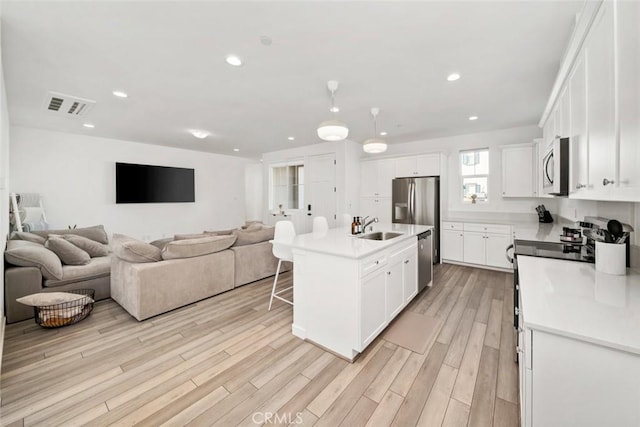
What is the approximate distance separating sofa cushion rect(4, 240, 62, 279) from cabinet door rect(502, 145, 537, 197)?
262 inches

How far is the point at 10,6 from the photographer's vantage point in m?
1.69

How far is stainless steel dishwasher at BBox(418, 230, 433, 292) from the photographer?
3.30 meters

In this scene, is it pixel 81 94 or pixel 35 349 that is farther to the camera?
pixel 81 94

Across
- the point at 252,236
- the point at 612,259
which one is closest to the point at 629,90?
the point at 612,259

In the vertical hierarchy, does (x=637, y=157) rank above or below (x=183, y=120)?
below

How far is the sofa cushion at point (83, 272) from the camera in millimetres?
2939

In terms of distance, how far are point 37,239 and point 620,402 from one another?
5.65 m

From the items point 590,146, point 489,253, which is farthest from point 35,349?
point 489,253

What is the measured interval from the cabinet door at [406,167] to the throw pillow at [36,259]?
18.2ft

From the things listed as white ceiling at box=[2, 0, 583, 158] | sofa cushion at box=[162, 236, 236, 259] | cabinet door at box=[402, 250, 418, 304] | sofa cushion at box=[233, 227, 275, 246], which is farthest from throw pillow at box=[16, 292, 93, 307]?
cabinet door at box=[402, 250, 418, 304]

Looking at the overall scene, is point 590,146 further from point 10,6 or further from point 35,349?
point 35,349

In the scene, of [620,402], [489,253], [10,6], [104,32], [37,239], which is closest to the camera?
[620,402]

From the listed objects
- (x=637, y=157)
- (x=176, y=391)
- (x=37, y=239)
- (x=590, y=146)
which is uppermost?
(x=590, y=146)

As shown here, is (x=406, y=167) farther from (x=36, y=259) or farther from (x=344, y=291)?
(x=36, y=259)
